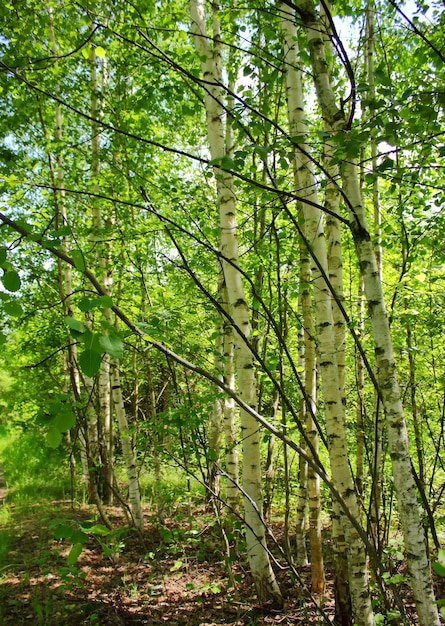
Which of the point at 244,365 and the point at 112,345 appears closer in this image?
the point at 112,345

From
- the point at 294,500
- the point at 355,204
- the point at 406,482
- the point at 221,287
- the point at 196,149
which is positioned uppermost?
the point at 196,149

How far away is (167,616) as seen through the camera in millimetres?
3561

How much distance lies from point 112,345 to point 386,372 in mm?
1337

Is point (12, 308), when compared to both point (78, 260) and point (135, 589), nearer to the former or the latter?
point (78, 260)

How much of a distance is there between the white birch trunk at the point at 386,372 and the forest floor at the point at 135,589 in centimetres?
142

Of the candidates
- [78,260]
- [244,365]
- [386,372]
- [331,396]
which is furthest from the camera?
[244,365]

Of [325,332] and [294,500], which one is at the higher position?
[325,332]

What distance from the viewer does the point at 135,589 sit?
399cm

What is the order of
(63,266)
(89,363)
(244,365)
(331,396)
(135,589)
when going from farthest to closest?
(63,266) → (135,589) → (244,365) → (331,396) → (89,363)

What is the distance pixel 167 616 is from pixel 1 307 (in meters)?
3.77

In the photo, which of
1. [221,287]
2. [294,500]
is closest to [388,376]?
[221,287]

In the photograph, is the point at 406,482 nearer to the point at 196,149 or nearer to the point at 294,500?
the point at 294,500

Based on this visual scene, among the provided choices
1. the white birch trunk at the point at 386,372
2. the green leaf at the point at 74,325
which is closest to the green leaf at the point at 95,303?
the green leaf at the point at 74,325

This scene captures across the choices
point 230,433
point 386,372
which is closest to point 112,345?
point 386,372
